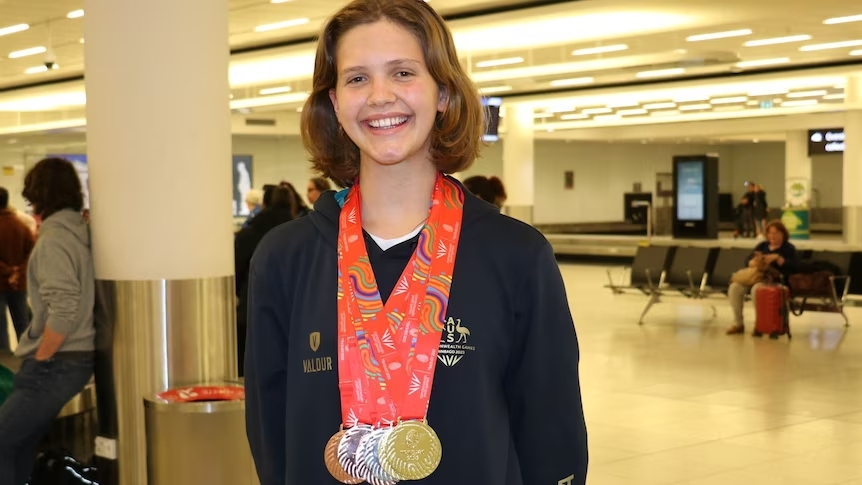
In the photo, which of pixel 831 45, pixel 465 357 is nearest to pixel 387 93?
pixel 465 357

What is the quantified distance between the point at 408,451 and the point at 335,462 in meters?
0.15

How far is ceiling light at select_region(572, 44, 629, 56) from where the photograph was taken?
20.4 meters

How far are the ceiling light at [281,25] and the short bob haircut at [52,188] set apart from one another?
11.2 metres

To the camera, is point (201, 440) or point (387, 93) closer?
point (387, 93)

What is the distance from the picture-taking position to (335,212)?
231 centimetres

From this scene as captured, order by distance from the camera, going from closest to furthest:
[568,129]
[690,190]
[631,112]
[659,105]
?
[690,190] < [659,105] < [631,112] < [568,129]

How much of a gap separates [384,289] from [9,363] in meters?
5.50

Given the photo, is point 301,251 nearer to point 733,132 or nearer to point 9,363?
point 9,363

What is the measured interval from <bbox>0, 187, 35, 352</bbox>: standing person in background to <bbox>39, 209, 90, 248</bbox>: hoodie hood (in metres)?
5.22

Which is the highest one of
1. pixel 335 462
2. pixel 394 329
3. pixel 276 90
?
pixel 276 90

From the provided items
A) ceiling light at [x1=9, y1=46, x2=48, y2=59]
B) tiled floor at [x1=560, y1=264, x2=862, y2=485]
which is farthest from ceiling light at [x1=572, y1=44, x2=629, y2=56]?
ceiling light at [x1=9, y1=46, x2=48, y2=59]

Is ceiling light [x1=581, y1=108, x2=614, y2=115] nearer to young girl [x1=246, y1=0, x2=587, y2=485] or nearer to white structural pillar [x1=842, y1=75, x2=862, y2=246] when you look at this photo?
white structural pillar [x1=842, y1=75, x2=862, y2=246]

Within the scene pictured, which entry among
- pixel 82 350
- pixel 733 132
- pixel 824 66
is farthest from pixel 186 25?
pixel 733 132

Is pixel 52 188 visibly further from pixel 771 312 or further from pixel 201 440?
pixel 771 312
